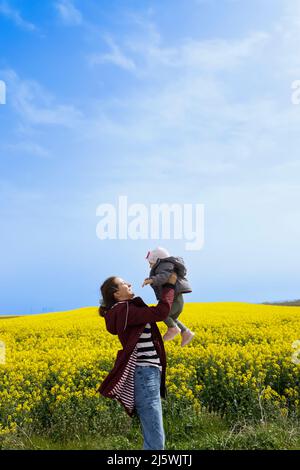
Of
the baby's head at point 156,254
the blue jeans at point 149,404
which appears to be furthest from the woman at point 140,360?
the baby's head at point 156,254

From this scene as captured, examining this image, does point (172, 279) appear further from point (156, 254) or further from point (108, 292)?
point (108, 292)

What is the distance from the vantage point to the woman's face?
190 inches

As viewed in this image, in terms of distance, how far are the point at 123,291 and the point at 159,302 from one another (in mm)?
387

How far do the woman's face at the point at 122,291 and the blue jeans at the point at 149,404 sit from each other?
63 centimetres

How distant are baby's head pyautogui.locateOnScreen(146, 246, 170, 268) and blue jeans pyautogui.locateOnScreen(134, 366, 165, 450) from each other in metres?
0.93

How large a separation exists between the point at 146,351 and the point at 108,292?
0.62m

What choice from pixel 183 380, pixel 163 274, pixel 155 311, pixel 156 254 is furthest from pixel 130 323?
pixel 183 380

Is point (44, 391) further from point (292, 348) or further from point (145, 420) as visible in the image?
point (292, 348)

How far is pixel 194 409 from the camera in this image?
705 cm

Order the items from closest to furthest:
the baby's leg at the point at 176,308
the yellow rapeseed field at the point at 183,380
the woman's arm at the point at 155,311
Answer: the woman's arm at the point at 155,311
the baby's leg at the point at 176,308
the yellow rapeseed field at the point at 183,380

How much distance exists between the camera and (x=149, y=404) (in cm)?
460

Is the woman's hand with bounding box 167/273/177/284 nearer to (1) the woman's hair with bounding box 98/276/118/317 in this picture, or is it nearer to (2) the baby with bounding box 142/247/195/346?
(2) the baby with bounding box 142/247/195/346

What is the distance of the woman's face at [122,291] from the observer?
15.8ft

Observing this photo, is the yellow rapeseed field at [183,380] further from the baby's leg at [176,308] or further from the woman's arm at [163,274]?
the woman's arm at [163,274]
